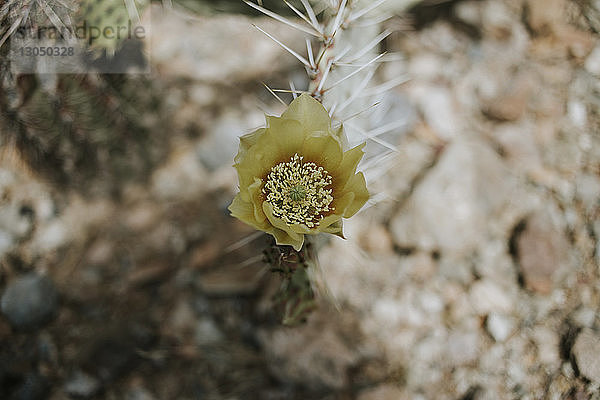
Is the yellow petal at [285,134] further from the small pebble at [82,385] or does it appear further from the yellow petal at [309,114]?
the small pebble at [82,385]

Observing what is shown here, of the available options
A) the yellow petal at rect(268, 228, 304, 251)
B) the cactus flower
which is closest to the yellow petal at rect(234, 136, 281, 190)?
the cactus flower

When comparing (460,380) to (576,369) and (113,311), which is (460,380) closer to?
(576,369)

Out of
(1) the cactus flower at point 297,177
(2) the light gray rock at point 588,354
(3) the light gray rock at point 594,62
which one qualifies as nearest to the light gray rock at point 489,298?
(2) the light gray rock at point 588,354

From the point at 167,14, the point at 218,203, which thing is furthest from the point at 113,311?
the point at 167,14

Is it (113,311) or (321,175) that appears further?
(113,311)

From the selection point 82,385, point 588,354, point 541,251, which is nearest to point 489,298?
point 541,251

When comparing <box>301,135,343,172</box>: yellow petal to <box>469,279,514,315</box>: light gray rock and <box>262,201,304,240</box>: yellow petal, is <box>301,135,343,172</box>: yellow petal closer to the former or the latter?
<box>262,201,304,240</box>: yellow petal
